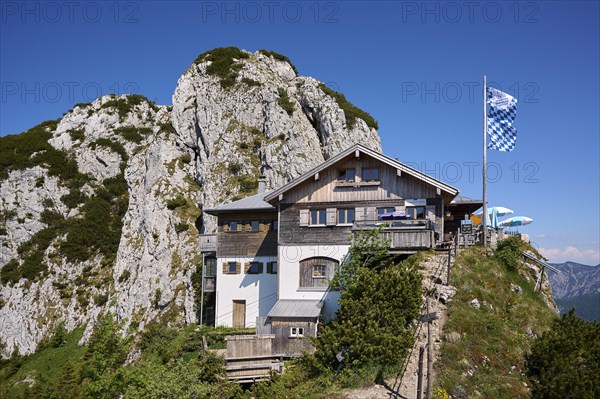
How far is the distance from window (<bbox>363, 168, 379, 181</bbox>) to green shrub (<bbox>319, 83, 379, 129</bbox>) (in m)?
29.9

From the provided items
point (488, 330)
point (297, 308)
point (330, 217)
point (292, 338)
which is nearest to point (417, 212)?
point (330, 217)

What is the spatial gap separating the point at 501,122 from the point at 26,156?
68929 mm

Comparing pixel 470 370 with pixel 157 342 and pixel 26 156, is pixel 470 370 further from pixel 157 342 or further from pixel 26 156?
pixel 26 156

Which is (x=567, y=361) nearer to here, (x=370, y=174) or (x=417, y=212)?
(x=417, y=212)

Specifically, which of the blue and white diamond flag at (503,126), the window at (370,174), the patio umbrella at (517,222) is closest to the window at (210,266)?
the window at (370,174)

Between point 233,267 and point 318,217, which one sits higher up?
point 318,217

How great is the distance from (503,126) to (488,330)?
46.9 ft

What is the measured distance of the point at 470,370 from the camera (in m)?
21.3

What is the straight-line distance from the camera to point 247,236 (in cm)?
3700

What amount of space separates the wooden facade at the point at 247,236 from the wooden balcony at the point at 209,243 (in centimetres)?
59

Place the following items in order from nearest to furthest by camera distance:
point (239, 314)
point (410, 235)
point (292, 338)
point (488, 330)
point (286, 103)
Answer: point (488, 330)
point (292, 338)
point (410, 235)
point (239, 314)
point (286, 103)

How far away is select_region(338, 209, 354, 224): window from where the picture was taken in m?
32.1

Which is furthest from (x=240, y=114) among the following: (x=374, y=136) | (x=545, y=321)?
(x=545, y=321)

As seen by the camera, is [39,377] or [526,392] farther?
[39,377]
